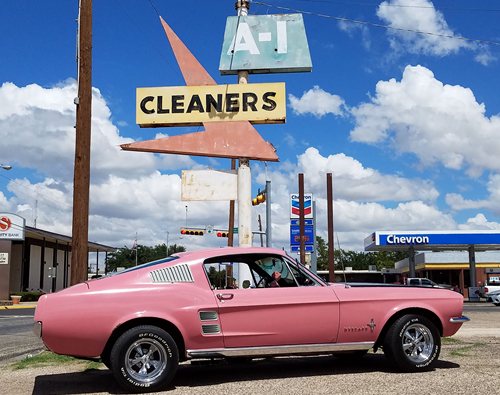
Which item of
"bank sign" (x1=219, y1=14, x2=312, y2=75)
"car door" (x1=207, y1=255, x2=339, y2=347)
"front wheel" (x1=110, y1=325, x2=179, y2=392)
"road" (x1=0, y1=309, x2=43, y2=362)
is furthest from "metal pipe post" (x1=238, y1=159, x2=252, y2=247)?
"front wheel" (x1=110, y1=325, x2=179, y2=392)

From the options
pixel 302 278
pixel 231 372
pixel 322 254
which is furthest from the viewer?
pixel 322 254

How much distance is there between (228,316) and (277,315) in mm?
578

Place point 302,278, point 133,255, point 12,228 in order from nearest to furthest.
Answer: point 302,278
point 12,228
point 133,255

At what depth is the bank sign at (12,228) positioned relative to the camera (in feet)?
134

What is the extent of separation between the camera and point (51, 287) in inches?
2276

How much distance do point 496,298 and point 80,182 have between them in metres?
28.7

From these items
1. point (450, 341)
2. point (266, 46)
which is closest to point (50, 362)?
point (450, 341)

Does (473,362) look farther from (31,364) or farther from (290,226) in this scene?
(290,226)

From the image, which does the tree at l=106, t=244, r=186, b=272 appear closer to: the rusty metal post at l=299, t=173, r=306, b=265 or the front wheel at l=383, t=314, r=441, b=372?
the rusty metal post at l=299, t=173, r=306, b=265

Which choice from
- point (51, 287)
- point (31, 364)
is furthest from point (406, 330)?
point (51, 287)

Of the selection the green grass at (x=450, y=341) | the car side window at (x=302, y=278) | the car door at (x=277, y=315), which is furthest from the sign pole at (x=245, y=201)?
the car door at (x=277, y=315)

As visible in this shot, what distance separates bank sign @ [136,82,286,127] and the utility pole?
153cm

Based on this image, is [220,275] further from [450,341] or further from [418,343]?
[450,341]

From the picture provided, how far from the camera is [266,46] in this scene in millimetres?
14336
